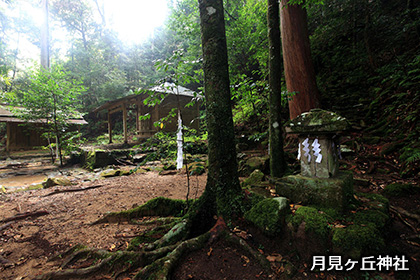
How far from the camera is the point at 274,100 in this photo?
3.73 m

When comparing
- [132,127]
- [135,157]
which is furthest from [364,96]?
[132,127]

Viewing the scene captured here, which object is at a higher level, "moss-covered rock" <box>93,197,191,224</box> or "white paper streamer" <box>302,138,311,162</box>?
"white paper streamer" <box>302,138,311,162</box>

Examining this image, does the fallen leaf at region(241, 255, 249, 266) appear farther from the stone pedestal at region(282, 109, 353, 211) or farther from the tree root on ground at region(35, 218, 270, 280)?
the stone pedestal at region(282, 109, 353, 211)

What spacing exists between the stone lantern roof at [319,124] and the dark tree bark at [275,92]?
987 mm

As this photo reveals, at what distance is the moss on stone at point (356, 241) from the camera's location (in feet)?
5.95

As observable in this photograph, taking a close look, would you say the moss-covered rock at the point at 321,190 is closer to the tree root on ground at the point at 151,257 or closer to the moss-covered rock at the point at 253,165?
the tree root on ground at the point at 151,257

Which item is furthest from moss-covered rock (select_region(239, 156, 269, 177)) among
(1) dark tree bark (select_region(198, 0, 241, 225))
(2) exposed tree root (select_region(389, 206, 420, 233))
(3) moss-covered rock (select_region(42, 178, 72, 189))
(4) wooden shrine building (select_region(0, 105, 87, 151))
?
(4) wooden shrine building (select_region(0, 105, 87, 151))

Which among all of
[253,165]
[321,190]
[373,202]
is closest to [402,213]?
[373,202]

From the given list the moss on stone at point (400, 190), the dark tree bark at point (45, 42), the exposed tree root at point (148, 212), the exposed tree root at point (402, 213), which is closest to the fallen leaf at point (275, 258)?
the exposed tree root at point (148, 212)

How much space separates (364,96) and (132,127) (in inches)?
936

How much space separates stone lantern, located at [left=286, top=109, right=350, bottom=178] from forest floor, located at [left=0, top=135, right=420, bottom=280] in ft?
3.70

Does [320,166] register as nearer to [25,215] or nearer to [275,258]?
[275,258]

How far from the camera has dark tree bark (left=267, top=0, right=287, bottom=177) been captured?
369 cm

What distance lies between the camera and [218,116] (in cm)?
257
